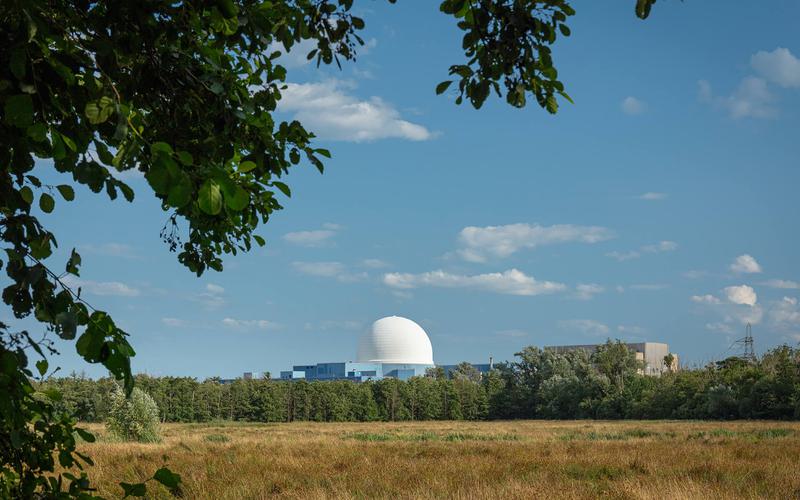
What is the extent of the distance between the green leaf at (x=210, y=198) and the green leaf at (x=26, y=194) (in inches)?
62.1

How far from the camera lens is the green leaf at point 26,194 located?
3.23 meters

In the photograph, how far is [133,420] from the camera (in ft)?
90.7

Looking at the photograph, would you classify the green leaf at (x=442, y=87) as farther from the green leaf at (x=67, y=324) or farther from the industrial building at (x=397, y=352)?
the industrial building at (x=397, y=352)

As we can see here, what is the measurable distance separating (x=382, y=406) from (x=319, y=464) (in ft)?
169

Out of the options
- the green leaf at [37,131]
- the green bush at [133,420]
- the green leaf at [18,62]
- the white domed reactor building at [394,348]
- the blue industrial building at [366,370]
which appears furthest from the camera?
the blue industrial building at [366,370]

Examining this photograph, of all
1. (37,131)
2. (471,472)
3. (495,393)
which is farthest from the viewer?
(495,393)

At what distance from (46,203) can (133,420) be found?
26.8 metres

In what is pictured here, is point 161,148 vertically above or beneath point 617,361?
above

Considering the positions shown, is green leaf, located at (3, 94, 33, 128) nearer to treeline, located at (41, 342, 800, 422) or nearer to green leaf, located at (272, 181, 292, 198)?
green leaf, located at (272, 181, 292, 198)

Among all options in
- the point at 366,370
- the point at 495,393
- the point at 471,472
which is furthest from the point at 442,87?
the point at 366,370

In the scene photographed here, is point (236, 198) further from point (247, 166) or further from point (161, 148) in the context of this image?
point (247, 166)

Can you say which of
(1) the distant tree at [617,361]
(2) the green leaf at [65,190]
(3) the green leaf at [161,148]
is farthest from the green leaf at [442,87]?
(1) the distant tree at [617,361]

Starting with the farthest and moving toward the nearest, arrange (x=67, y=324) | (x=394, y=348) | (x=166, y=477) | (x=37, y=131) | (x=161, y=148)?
(x=394, y=348) → (x=166, y=477) → (x=37, y=131) → (x=67, y=324) → (x=161, y=148)

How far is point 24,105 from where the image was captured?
2463 millimetres
